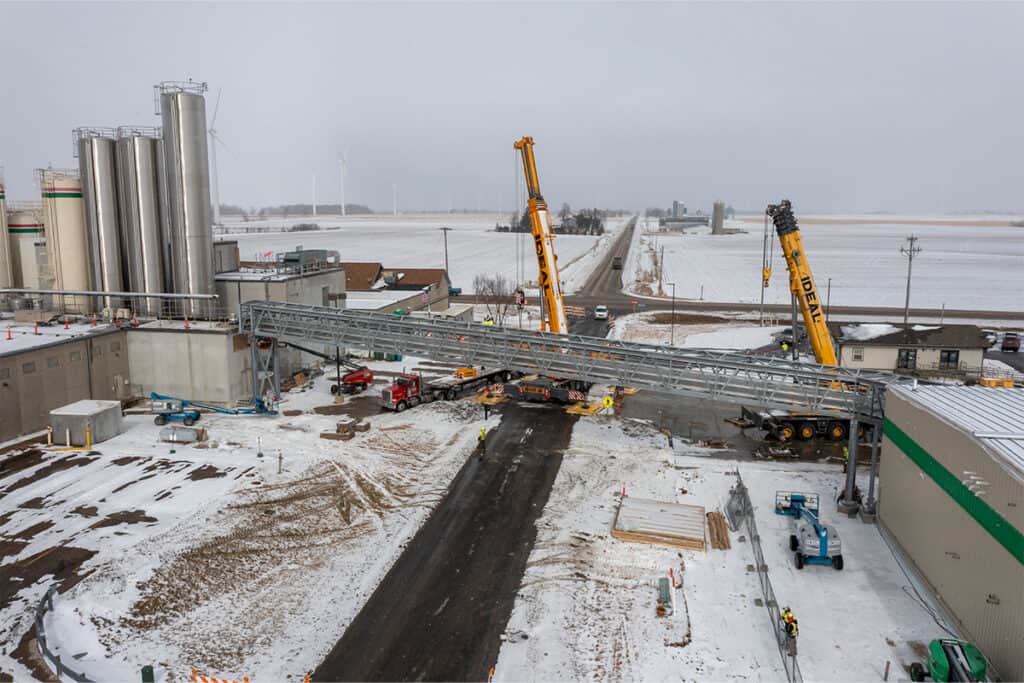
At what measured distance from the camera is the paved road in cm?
1798

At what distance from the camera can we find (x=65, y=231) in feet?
155

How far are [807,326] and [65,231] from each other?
4720 centimetres

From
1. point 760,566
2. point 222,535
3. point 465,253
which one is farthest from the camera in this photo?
point 465,253

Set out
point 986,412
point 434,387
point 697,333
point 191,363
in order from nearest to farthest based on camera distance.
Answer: point 986,412 < point 191,363 < point 434,387 < point 697,333

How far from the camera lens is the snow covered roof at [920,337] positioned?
1855 inches

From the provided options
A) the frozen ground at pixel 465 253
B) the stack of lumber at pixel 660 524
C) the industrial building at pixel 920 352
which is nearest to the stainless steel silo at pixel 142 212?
the stack of lumber at pixel 660 524

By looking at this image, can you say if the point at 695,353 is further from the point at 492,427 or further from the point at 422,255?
the point at 422,255

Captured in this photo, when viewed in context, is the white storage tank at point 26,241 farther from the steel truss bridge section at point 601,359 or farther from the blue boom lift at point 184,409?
the steel truss bridge section at point 601,359

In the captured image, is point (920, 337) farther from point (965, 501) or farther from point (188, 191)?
point (188, 191)

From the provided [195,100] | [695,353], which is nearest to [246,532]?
[695,353]

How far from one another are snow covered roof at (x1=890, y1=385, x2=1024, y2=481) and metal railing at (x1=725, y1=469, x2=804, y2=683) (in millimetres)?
6835

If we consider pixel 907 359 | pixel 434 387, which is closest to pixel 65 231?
pixel 434 387

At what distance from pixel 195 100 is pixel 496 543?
33859mm

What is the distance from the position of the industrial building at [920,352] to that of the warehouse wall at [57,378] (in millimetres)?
45732
